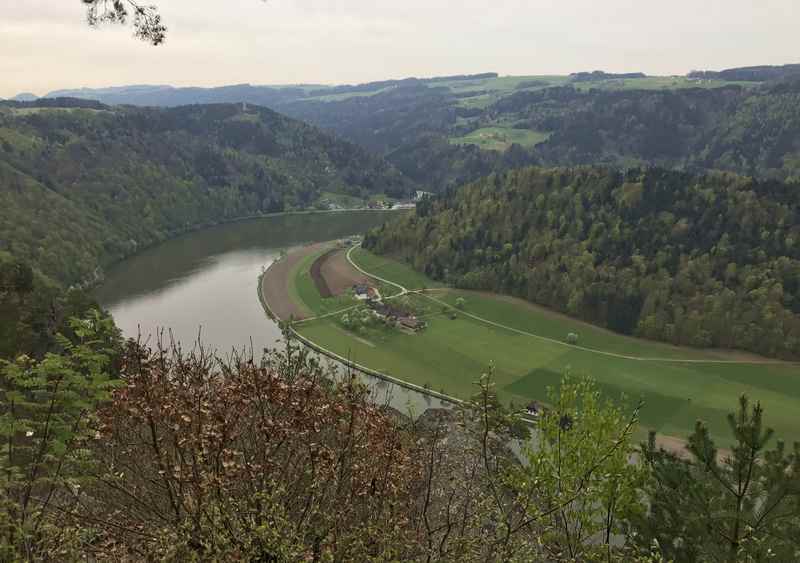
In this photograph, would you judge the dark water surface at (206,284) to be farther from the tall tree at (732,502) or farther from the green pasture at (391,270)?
the tall tree at (732,502)

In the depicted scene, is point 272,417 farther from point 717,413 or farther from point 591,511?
point 717,413

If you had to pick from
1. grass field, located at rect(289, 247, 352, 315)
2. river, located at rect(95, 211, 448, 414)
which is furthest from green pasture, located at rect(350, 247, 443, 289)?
river, located at rect(95, 211, 448, 414)

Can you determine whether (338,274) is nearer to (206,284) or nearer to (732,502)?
(206,284)

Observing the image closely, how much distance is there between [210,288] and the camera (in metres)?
111

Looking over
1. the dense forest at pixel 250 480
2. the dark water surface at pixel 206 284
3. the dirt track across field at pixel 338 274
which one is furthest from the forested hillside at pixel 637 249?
the dense forest at pixel 250 480

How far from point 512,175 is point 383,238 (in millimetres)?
35466

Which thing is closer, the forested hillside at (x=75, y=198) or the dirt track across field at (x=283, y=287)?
the dirt track across field at (x=283, y=287)

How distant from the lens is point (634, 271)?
311 ft

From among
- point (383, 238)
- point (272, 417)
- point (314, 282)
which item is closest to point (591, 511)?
point (272, 417)

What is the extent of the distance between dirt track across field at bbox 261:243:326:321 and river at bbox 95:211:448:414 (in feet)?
8.18

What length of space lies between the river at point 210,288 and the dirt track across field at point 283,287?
2493mm

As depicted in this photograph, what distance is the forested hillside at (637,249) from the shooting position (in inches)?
3201

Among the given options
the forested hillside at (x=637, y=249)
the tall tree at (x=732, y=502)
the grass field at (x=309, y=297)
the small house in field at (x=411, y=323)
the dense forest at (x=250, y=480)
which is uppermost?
the dense forest at (x=250, y=480)

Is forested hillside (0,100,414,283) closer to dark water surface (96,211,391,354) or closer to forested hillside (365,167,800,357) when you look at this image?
dark water surface (96,211,391,354)
